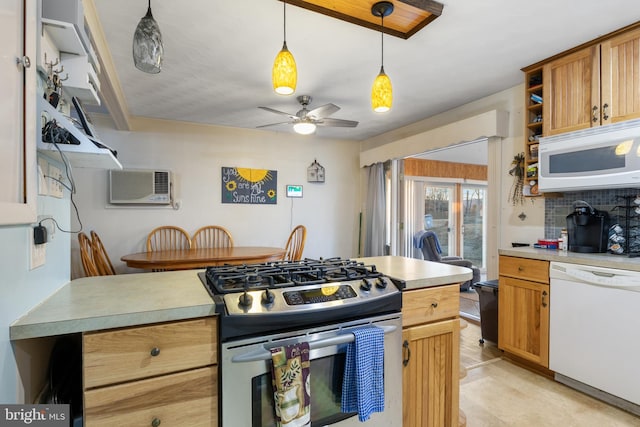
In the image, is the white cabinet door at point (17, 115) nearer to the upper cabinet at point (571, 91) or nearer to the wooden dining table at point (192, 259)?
the wooden dining table at point (192, 259)

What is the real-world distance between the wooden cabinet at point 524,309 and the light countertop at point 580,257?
0.05 m

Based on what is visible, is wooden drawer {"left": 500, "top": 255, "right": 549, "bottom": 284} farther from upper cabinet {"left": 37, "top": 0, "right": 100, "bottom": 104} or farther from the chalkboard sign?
the chalkboard sign

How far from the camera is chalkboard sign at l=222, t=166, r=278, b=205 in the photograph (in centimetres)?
434

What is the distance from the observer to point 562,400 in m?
2.04

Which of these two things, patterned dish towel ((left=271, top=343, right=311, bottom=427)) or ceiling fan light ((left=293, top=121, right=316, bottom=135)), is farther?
ceiling fan light ((left=293, top=121, right=316, bottom=135))

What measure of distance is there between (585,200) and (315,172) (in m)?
3.27

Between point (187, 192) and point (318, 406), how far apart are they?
3.55 metres

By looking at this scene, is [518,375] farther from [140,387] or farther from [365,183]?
[365,183]

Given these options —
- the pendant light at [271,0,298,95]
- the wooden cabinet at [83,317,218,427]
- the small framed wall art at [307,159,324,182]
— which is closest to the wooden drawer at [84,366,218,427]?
the wooden cabinet at [83,317,218,427]

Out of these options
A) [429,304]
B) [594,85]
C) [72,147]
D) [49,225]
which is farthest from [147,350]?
[594,85]

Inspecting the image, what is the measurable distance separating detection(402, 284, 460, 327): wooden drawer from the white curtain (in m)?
3.01

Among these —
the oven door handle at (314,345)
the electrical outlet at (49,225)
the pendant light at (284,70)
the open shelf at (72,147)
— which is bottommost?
the oven door handle at (314,345)

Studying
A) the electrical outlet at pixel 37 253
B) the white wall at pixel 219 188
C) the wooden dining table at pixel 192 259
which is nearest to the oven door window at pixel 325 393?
the electrical outlet at pixel 37 253

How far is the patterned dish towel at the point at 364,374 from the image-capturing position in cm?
119
